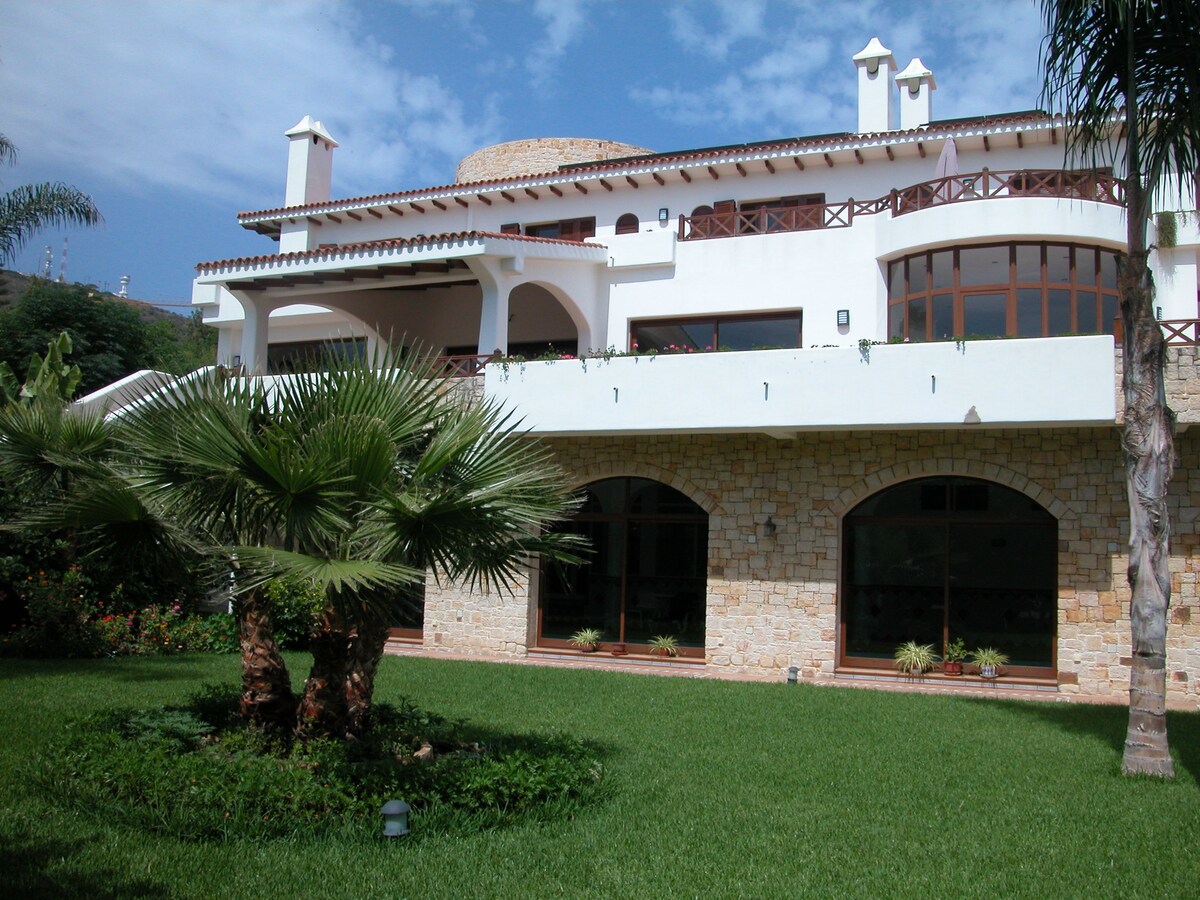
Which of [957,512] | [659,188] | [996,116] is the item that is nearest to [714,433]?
[957,512]

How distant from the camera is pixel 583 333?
Answer: 1966 cm

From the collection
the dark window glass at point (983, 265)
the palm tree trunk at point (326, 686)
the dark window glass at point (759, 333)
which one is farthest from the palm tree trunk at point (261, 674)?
the dark window glass at point (983, 265)

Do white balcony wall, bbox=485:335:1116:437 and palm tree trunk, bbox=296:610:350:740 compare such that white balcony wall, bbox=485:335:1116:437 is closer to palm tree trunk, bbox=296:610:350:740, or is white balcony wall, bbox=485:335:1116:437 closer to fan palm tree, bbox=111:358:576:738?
fan palm tree, bbox=111:358:576:738

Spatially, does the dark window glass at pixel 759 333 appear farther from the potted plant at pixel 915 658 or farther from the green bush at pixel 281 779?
the green bush at pixel 281 779

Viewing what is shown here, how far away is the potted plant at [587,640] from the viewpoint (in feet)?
59.2

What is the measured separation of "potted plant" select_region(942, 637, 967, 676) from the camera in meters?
15.7

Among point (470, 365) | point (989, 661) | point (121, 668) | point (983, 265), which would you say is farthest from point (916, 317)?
point (121, 668)

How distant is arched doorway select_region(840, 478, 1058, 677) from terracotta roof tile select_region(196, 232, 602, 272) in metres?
7.23

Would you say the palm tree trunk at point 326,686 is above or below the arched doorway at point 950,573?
below

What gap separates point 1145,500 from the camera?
9617mm

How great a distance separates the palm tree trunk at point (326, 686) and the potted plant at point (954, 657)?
10383 mm

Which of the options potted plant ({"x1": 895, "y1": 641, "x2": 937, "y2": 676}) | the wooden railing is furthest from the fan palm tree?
potted plant ({"x1": 895, "y1": 641, "x2": 937, "y2": 676})

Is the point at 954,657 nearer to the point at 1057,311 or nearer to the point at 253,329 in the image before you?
the point at 1057,311

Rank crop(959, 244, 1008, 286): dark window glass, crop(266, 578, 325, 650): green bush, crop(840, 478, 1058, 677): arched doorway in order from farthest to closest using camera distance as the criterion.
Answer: crop(266, 578, 325, 650): green bush < crop(959, 244, 1008, 286): dark window glass < crop(840, 478, 1058, 677): arched doorway
